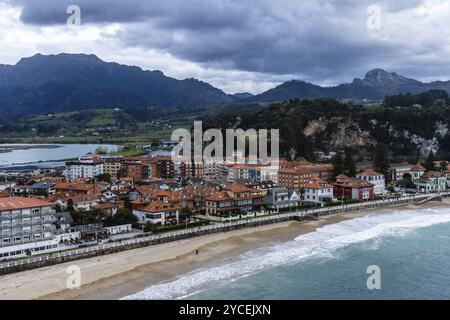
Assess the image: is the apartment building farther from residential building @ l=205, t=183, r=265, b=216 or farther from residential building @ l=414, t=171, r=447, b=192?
residential building @ l=414, t=171, r=447, b=192

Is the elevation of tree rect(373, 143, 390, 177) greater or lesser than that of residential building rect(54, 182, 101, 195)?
greater

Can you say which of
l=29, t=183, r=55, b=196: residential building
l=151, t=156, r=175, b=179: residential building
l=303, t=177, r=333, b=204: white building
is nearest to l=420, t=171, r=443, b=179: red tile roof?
l=303, t=177, r=333, b=204: white building

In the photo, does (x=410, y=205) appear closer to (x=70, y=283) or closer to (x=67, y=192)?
(x=67, y=192)

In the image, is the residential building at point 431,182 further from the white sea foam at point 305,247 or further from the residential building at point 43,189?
the residential building at point 43,189

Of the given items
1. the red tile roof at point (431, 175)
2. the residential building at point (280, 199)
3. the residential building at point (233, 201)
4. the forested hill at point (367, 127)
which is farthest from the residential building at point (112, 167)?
the red tile roof at point (431, 175)

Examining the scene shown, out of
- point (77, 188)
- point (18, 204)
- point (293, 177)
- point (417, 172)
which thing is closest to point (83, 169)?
point (77, 188)

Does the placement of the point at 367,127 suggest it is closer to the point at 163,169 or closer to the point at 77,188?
the point at 163,169

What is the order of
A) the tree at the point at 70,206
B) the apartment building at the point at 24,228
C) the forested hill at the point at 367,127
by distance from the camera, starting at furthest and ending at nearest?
1. the forested hill at the point at 367,127
2. the tree at the point at 70,206
3. the apartment building at the point at 24,228
